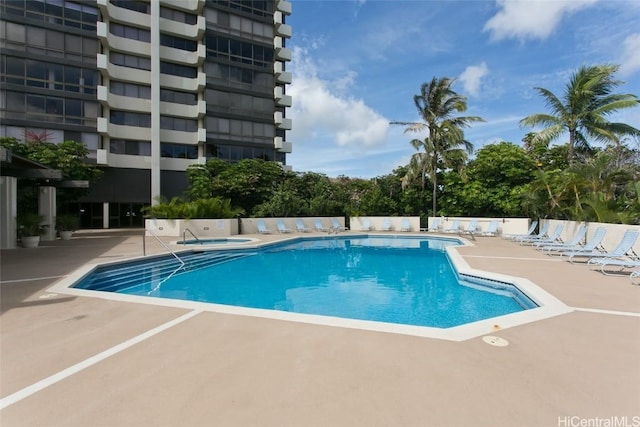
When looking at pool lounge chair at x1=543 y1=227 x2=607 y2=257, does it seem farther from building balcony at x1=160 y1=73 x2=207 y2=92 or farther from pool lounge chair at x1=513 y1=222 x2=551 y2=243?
building balcony at x1=160 y1=73 x2=207 y2=92

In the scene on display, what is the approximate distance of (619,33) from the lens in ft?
39.0

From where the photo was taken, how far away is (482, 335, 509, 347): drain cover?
3.87 m

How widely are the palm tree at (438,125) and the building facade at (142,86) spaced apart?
13817 mm

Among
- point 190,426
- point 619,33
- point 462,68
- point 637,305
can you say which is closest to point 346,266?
point 637,305

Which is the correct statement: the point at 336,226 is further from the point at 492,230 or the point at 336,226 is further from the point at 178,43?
the point at 178,43

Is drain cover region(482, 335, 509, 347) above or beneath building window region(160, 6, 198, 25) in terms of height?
beneath

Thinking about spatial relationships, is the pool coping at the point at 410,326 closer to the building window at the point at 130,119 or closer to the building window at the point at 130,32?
the building window at the point at 130,119

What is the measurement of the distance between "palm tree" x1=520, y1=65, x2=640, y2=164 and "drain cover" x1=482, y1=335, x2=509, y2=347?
17.3 metres

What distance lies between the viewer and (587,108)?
1692 centimetres

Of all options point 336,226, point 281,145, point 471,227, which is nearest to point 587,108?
point 471,227

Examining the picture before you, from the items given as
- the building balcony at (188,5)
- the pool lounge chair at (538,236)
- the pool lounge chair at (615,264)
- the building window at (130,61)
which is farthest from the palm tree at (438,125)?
the building window at (130,61)

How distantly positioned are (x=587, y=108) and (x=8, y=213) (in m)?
26.5

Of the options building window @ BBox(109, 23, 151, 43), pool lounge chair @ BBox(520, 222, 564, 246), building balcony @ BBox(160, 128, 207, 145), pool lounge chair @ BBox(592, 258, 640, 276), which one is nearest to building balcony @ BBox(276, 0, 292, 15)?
building window @ BBox(109, 23, 151, 43)

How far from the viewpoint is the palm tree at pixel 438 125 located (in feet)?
73.2
